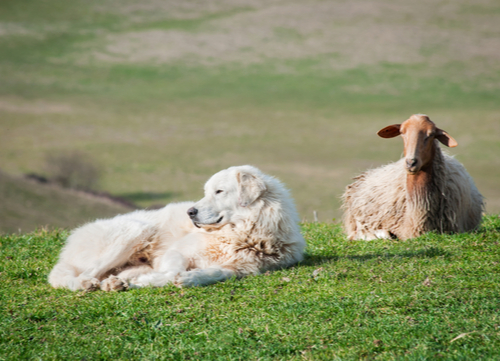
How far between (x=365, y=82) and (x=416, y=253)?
208 ft

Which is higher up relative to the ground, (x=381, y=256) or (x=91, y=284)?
(x=381, y=256)

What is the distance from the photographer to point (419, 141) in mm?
8023

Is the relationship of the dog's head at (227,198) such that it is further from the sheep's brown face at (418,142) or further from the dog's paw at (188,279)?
the sheep's brown face at (418,142)

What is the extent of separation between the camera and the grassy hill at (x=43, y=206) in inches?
1091

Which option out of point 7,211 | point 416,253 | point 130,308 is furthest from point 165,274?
point 7,211

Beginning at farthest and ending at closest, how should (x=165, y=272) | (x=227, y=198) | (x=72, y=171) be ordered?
(x=72, y=171)
(x=227, y=198)
(x=165, y=272)

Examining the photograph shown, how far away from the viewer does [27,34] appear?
249ft

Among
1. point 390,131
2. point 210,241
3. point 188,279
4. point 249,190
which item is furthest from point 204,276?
point 390,131

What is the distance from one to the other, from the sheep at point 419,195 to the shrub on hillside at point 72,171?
129 feet

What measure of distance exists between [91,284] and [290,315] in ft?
8.50

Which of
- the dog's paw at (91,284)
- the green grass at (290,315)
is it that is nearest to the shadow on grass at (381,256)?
the green grass at (290,315)

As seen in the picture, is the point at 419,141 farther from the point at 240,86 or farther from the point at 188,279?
the point at 240,86

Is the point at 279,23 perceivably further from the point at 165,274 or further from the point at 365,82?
the point at 165,274

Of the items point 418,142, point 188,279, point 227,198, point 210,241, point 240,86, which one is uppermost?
point 240,86
